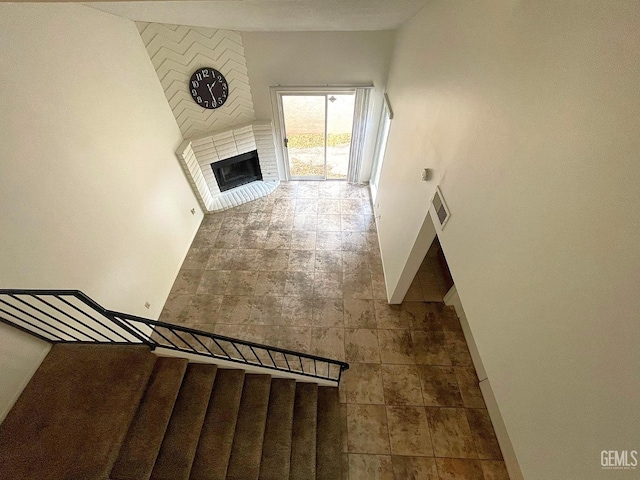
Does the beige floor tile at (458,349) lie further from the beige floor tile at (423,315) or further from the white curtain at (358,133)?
the white curtain at (358,133)

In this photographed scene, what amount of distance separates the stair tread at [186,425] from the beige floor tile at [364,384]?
149 cm

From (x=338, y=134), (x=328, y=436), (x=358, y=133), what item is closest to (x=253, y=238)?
(x=358, y=133)

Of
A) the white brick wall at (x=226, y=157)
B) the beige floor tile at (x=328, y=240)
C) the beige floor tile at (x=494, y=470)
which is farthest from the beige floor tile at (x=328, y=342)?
the white brick wall at (x=226, y=157)

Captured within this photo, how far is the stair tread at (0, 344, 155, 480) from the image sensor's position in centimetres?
182

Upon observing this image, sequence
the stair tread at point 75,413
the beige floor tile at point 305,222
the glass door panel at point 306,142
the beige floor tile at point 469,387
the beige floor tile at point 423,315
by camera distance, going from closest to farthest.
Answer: the stair tread at point 75,413
the beige floor tile at point 469,387
the beige floor tile at point 423,315
the beige floor tile at point 305,222
the glass door panel at point 306,142

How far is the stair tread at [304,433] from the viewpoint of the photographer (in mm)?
2455

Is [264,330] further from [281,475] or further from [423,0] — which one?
[423,0]

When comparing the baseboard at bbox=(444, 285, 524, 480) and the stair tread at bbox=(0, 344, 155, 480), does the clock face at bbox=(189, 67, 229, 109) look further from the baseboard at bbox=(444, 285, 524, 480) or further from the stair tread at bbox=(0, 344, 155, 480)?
the baseboard at bbox=(444, 285, 524, 480)

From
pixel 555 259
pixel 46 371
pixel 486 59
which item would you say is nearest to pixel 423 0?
pixel 486 59

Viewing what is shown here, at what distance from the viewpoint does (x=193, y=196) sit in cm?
469

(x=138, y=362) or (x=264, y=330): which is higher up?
(x=264, y=330)

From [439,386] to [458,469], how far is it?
2.36ft

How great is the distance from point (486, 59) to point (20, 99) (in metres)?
3.14
